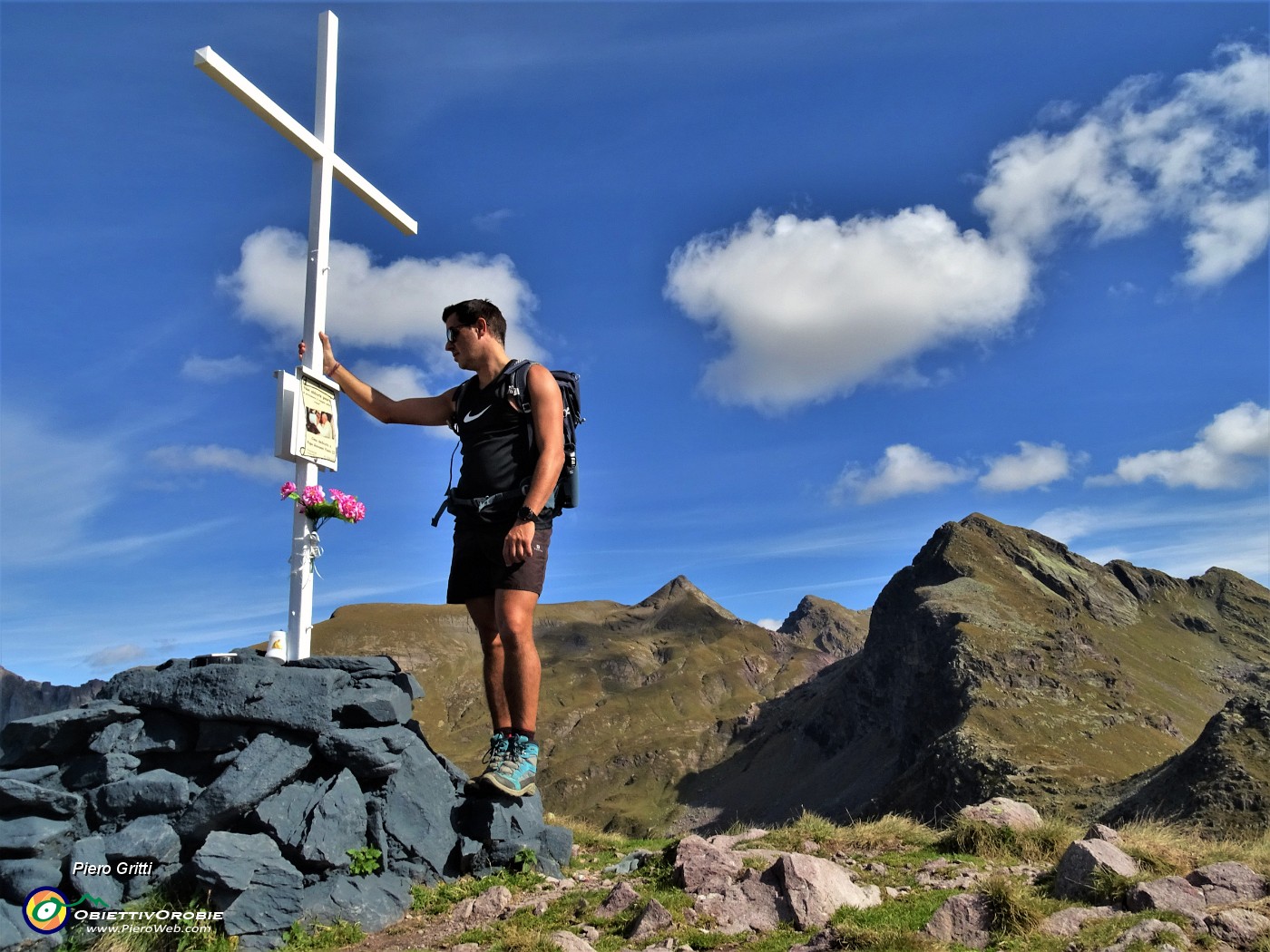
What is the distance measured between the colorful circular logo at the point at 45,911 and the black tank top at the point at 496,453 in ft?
13.4

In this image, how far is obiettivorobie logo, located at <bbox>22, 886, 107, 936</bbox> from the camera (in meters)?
6.27

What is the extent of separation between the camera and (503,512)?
7.54m

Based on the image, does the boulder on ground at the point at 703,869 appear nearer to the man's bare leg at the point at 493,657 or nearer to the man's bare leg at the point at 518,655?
the man's bare leg at the point at 518,655

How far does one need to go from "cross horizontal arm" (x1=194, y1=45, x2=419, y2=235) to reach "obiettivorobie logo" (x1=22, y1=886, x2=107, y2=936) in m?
8.04

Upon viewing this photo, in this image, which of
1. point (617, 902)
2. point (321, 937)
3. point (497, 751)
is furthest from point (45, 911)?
point (617, 902)

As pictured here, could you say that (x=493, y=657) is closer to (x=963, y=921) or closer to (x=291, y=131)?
(x=963, y=921)

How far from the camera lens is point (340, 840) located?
23.4 ft

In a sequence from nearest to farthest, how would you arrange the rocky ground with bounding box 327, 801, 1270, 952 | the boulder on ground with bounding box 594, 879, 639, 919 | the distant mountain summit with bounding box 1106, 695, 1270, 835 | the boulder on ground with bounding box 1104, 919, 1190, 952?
the boulder on ground with bounding box 1104, 919, 1190, 952 → the rocky ground with bounding box 327, 801, 1270, 952 → the boulder on ground with bounding box 594, 879, 639, 919 → the distant mountain summit with bounding box 1106, 695, 1270, 835

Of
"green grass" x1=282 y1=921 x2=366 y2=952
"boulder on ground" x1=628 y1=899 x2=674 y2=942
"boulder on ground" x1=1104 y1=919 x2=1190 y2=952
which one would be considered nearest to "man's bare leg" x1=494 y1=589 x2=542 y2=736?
"boulder on ground" x1=628 y1=899 x2=674 y2=942

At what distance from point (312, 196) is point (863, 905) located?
9.54m

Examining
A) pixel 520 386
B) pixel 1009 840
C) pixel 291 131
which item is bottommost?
pixel 1009 840

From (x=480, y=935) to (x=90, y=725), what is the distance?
3.92 meters

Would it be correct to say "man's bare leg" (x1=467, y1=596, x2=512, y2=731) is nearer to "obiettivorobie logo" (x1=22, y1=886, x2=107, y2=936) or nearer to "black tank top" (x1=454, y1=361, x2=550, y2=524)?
"black tank top" (x1=454, y1=361, x2=550, y2=524)

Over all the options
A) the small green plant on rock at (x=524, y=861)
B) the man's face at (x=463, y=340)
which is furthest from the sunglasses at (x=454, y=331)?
the small green plant on rock at (x=524, y=861)
